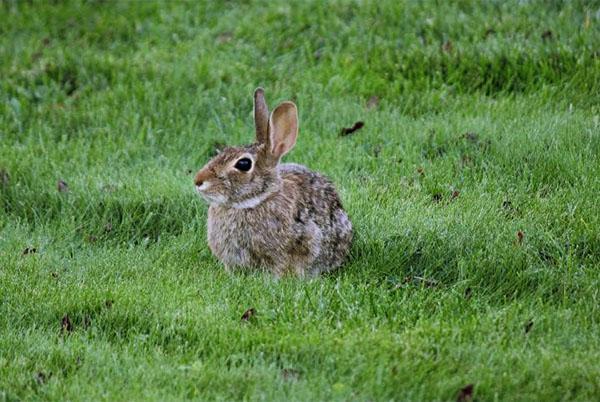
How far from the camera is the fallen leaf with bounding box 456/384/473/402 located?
5691 millimetres

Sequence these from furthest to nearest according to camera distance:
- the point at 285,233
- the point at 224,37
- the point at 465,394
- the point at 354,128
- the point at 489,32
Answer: the point at 224,37 < the point at 489,32 < the point at 354,128 < the point at 285,233 < the point at 465,394

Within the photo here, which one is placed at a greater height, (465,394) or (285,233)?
(285,233)

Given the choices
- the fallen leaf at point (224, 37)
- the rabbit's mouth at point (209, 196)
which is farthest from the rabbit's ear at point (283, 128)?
the fallen leaf at point (224, 37)

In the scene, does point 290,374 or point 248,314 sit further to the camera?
point 248,314

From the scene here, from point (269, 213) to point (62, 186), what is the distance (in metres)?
2.44

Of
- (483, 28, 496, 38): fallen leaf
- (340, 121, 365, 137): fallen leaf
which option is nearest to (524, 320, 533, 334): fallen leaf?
(340, 121, 365, 137): fallen leaf

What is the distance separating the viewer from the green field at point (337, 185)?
19.9 feet

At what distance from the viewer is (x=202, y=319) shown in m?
6.55

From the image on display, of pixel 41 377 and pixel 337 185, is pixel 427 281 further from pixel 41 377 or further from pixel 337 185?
pixel 41 377

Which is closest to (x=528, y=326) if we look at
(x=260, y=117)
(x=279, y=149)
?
(x=279, y=149)

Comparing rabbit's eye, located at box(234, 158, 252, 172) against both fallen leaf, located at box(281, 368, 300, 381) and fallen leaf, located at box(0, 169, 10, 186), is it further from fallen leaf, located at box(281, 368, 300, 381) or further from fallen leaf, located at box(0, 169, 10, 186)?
fallen leaf, located at box(0, 169, 10, 186)

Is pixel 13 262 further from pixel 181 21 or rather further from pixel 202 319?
pixel 181 21

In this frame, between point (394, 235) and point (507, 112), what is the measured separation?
2701mm

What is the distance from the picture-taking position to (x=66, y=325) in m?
6.64
